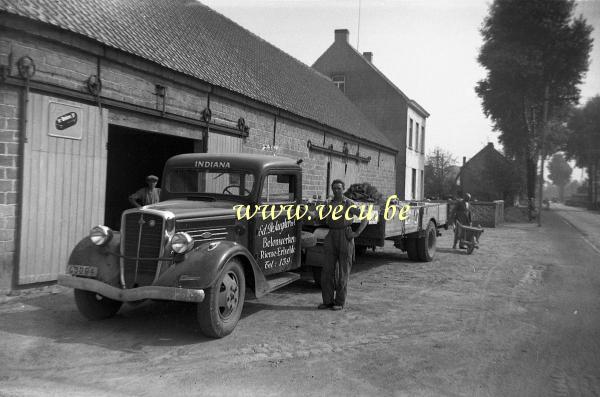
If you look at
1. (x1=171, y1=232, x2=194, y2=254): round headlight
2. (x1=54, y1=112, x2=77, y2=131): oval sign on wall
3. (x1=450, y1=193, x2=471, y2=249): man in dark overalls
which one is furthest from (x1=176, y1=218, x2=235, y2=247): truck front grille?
(x1=450, y1=193, x2=471, y2=249): man in dark overalls

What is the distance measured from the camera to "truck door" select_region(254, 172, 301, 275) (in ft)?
19.3

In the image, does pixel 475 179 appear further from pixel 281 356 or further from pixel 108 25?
pixel 281 356

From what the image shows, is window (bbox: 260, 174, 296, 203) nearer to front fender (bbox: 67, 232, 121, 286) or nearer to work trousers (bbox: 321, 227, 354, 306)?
work trousers (bbox: 321, 227, 354, 306)

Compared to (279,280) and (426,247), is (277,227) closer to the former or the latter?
(279,280)

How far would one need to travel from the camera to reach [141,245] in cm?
495

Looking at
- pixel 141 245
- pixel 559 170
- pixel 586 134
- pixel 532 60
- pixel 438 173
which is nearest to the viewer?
pixel 141 245

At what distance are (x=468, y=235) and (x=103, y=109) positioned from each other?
31.8 feet

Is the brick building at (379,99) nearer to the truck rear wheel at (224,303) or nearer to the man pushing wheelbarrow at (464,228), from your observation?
the man pushing wheelbarrow at (464,228)

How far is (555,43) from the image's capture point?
2867 cm

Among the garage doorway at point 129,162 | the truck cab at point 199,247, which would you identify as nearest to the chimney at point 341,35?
the garage doorway at point 129,162

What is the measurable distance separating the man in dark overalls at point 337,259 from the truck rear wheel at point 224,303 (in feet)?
4.60

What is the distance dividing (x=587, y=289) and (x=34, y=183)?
8.72 m

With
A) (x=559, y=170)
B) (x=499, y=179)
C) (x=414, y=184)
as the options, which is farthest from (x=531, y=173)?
(x=559, y=170)

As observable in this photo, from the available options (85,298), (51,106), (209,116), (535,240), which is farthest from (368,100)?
(85,298)
